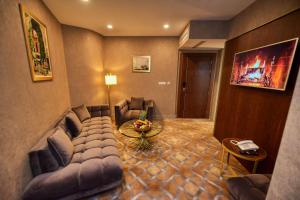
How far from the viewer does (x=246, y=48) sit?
2.09 meters

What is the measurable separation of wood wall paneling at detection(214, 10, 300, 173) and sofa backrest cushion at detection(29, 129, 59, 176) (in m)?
2.76

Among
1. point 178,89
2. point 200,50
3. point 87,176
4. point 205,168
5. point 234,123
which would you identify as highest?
point 200,50

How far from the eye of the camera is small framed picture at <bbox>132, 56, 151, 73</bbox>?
411 centimetres

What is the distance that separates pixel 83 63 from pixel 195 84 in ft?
11.5

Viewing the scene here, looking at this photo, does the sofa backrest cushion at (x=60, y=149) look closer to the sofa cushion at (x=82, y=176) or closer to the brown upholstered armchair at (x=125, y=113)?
the sofa cushion at (x=82, y=176)

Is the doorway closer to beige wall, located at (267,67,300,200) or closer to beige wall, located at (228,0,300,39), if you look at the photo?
beige wall, located at (228,0,300,39)

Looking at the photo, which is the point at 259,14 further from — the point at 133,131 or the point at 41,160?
the point at 41,160

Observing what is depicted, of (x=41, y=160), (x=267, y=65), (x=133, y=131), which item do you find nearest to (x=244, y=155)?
(x=267, y=65)

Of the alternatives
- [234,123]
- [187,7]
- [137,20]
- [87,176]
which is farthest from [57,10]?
[234,123]

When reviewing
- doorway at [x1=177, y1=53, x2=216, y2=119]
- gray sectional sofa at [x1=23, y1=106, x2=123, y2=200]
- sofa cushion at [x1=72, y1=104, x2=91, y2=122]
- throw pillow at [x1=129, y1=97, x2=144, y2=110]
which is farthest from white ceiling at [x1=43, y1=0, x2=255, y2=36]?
gray sectional sofa at [x1=23, y1=106, x2=123, y2=200]

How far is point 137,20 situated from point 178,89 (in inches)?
95.7

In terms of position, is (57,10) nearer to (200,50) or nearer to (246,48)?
(246,48)

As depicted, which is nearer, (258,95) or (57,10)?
(258,95)

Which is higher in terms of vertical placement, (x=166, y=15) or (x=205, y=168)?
(x=166, y=15)
